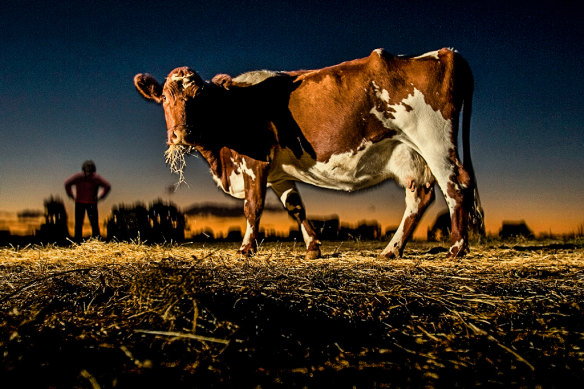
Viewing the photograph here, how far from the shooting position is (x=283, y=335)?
54.6 inches

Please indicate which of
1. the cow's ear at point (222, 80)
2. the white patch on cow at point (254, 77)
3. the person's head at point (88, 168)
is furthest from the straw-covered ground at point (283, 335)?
the person's head at point (88, 168)

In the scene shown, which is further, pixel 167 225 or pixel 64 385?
pixel 167 225

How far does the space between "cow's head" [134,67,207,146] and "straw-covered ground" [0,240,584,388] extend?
310cm

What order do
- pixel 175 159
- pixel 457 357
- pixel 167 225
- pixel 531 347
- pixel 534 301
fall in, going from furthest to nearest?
pixel 167 225, pixel 175 159, pixel 534 301, pixel 531 347, pixel 457 357

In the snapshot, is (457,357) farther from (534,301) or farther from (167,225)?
(167,225)

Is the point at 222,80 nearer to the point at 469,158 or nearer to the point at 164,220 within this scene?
the point at 469,158

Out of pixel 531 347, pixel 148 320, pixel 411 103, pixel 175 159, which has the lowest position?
pixel 531 347

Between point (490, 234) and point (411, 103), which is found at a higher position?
point (411, 103)

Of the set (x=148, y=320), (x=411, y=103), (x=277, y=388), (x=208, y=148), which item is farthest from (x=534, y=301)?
(x=208, y=148)

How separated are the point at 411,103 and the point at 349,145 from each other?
847 millimetres

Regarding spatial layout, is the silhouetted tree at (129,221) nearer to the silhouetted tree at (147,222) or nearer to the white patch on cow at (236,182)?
the silhouetted tree at (147,222)

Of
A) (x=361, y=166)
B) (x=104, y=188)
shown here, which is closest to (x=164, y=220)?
(x=104, y=188)

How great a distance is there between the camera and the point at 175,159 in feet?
18.5

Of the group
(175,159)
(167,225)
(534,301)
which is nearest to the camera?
(534,301)
